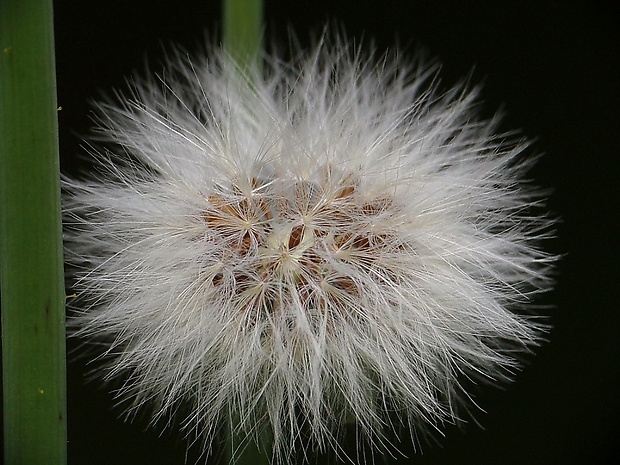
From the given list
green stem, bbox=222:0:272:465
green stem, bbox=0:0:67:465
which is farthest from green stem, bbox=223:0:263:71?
green stem, bbox=0:0:67:465

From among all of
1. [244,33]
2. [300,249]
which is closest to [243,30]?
[244,33]

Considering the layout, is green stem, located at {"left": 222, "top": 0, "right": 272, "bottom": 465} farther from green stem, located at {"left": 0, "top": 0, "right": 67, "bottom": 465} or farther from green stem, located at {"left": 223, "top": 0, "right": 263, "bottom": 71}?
green stem, located at {"left": 0, "top": 0, "right": 67, "bottom": 465}

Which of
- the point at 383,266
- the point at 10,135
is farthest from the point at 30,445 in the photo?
the point at 383,266

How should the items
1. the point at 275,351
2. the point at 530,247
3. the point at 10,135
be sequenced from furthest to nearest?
the point at 530,247 < the point at 275,351 < the point at 10,135

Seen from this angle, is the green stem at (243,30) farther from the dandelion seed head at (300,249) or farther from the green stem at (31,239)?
the green stem at (31,239)

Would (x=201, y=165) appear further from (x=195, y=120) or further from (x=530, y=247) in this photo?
(x=530, y=247)
